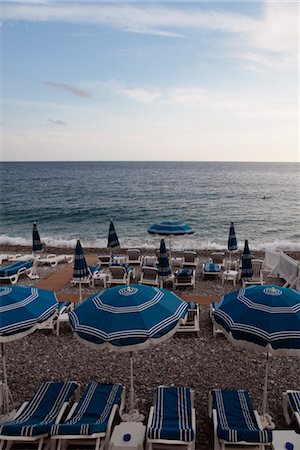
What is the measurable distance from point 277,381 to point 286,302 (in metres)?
2.67

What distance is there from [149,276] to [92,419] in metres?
7.77

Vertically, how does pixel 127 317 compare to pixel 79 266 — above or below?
above

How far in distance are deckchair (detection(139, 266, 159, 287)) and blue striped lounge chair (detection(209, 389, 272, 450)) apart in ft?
22.8

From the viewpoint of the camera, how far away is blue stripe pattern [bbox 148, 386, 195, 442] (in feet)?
13.7

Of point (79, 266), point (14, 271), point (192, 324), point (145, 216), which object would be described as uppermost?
point (79, 266)

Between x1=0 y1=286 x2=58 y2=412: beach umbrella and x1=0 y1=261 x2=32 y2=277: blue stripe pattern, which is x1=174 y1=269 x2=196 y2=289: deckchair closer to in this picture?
x1=0 y1=261 x2=32 y2=277: blue stripe pattern

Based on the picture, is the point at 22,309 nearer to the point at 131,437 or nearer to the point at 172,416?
the point at 131,437

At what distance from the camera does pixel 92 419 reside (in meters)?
4.76

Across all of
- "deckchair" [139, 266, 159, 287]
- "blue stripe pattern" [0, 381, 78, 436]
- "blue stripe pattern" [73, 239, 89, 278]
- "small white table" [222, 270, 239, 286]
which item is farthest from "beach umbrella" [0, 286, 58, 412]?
"small white table" [222, 270, 239, 286]

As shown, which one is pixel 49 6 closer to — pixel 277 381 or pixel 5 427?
pixel 5 427

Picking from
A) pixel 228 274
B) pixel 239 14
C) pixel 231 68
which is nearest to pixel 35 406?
pixel 228 274

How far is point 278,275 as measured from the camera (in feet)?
44.7

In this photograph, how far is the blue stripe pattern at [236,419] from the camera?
4.10m

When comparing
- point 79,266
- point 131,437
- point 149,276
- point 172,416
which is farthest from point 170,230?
point 131,437
